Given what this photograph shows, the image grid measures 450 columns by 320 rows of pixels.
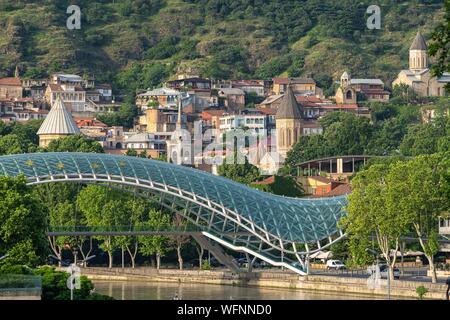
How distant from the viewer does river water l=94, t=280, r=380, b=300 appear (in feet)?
213

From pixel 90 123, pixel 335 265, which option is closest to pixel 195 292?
pixel 335 265

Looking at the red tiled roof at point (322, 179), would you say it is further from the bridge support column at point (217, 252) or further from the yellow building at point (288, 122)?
the yellow building at point (288, 122)

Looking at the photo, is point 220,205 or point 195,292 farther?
point 220,205

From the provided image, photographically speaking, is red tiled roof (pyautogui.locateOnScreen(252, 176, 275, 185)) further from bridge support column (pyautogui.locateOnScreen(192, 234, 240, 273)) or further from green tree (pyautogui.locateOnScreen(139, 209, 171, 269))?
A: bridge support column (pyautogui.locateOnScreen(192, 234, 240, 273))

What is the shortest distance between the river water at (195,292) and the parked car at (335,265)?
10254 mm

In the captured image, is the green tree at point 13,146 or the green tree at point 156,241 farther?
the green tree at point 13,146

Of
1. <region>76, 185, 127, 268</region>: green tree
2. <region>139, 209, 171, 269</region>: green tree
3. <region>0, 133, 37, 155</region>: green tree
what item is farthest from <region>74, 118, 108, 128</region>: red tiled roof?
<region>139, 209, 171, 269</region>: green tree

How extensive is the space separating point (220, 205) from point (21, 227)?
60.9 feet

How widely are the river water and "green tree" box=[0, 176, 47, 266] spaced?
405 cm

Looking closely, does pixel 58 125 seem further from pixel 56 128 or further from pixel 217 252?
pixel 217 252

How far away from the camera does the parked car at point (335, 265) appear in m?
85.4

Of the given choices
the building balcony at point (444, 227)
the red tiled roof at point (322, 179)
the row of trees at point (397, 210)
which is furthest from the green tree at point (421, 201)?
the red tiled roof at point (322, 179)

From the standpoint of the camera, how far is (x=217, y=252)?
259 feet
